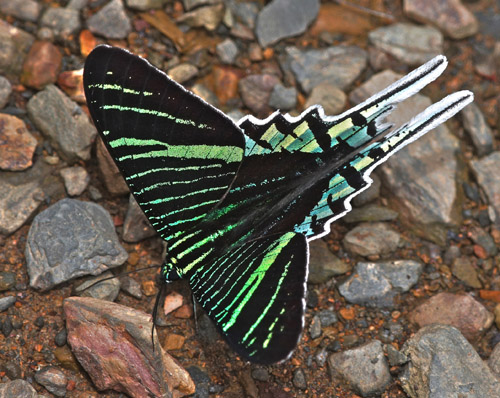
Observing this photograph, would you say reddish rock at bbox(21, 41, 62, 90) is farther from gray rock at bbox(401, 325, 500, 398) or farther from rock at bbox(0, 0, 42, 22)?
gray rock at bbox(401, 325, 500, 398)

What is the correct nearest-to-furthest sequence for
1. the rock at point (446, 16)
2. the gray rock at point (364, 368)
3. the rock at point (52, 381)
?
1. the rock at point (52, 381)
2. the gray rock at point (364, 368)
3. the rock at point (446, 16)

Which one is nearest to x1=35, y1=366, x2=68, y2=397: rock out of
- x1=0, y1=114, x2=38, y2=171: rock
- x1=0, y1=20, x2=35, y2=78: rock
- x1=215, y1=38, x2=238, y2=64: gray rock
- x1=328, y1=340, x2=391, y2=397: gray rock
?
x1=0, y1=114, x2=38, y2=171: rock

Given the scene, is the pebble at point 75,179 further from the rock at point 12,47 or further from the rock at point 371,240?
the rock at point 371,240

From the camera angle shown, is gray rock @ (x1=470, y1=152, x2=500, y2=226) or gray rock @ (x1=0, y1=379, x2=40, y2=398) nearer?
gray rock @ (x1=0, y1=379, x2=40, y2=398)

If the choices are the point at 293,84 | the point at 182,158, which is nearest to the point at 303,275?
the point at 182,158

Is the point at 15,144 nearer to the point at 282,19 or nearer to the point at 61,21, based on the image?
the point at 61,21

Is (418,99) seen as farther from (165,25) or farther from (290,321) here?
(290,321)

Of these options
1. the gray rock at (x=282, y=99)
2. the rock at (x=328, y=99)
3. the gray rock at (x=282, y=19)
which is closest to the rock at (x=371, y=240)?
the rock at (x=328, y=99)
